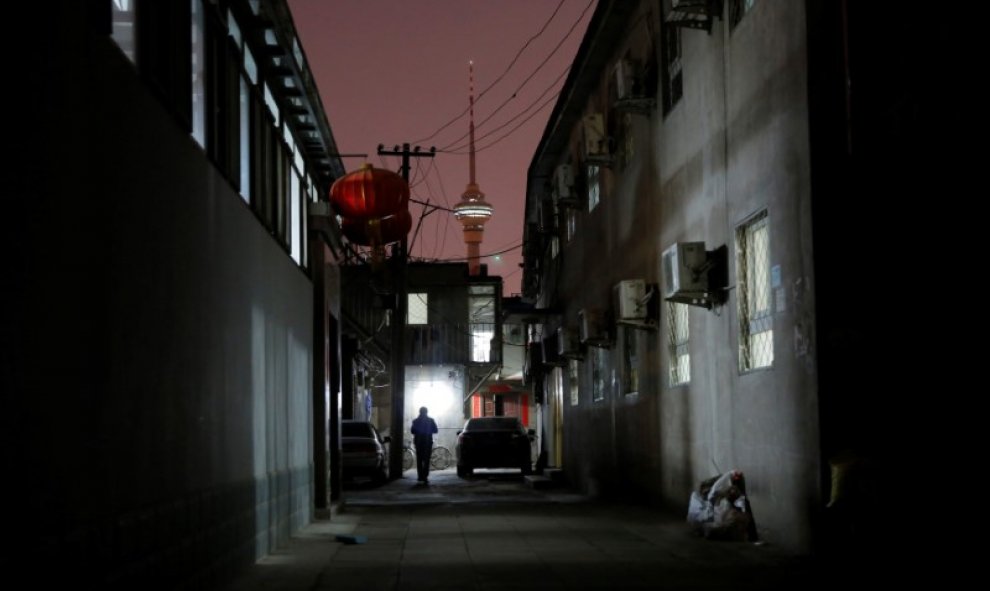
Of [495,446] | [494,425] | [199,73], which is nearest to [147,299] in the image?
[199,73]

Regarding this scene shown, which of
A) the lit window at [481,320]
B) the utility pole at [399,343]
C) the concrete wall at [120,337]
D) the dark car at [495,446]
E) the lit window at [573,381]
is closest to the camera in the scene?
the concrete wall at [120,337]

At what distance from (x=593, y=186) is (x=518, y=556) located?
48.3 ft

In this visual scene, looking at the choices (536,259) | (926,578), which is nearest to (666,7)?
(926,578)

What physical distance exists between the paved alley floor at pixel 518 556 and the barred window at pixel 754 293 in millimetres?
2021

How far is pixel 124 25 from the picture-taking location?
7.65 meters

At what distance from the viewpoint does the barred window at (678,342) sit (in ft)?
57.1

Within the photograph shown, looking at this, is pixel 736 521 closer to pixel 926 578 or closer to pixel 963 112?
pixel 926 578

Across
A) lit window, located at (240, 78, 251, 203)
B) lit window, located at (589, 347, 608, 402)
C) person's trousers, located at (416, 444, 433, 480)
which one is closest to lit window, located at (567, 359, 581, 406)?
lit window, located at (589, 347, 608, 402)

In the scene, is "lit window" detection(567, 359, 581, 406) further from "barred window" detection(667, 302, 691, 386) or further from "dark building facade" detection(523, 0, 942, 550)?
"barred window" detection(667, 302, 691, 386)

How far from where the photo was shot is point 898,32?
36.1 ft

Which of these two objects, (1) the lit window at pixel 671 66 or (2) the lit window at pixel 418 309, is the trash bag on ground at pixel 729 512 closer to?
(1) the lit window at pixel 671 66

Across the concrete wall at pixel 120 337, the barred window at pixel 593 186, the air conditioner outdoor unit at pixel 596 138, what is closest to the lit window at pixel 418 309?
the barred window at pixel 593 186

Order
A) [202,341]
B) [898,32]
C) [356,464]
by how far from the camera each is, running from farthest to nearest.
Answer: [356,464] → [898,32] → [202,341]

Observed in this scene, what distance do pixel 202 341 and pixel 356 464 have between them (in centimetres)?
2031
